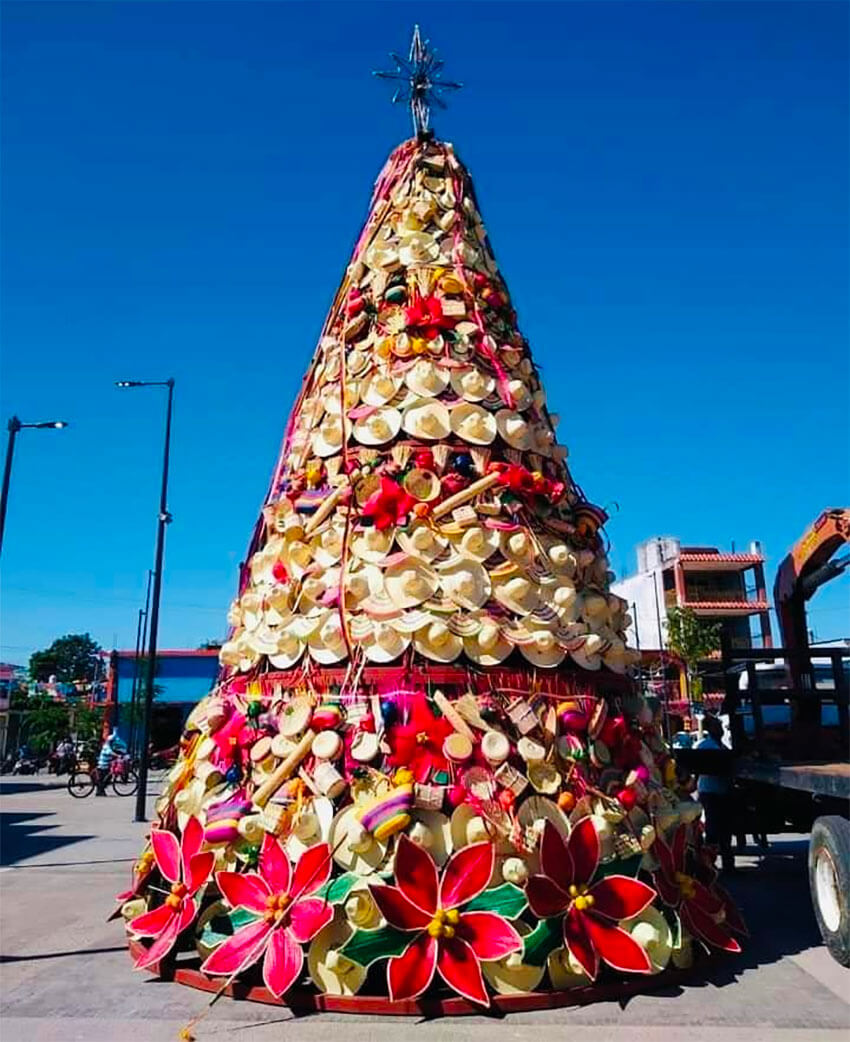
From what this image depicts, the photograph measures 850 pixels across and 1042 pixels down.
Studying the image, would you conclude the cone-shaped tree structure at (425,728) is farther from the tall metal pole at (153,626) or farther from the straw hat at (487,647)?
the tall metal pole at (153,626)

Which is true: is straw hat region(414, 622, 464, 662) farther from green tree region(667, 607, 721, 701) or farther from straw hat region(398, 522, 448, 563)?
green tree region(667, 607, 721, 701)

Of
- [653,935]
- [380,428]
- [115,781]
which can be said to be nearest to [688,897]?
[653,935]

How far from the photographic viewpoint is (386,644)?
5.04 meters

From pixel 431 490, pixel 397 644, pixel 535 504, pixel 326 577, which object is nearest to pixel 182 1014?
pixel 397 644

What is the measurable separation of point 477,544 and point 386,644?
962 mm

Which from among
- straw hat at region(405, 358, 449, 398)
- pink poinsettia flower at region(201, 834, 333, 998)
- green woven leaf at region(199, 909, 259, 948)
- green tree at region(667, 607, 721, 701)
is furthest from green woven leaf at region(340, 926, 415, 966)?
green tree at region(667, 607, 721, 701)

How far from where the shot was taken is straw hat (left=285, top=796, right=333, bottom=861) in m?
4.61

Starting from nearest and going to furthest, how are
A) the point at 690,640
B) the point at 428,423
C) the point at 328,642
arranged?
the point at 328,642 → the point at 428,423 → the point at 690,640

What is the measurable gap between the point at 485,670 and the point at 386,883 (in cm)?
139

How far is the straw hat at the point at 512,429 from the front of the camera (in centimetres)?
598

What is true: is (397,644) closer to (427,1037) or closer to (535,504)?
(535,504)

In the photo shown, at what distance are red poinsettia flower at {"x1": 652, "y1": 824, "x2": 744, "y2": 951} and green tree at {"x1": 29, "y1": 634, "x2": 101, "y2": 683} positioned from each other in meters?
64.7

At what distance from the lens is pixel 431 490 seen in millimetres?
5684

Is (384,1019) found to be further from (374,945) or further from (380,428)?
(380,428)
